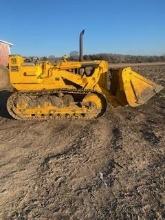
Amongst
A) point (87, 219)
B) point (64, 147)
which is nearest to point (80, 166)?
point (64, 147)

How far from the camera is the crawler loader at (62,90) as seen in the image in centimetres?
1158

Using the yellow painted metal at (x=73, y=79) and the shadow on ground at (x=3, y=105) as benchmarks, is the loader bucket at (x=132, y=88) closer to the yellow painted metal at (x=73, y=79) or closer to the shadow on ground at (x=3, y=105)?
the yellow painted metal at (x=73, y=79)

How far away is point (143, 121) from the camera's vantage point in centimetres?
1131

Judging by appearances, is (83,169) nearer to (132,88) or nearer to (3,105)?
(132,88)

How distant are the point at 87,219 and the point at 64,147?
3455 mm

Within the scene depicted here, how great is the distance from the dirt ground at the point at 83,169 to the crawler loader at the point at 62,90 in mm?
362

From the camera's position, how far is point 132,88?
38.4 feet

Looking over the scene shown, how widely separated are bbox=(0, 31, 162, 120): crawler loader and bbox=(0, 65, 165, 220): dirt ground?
36 centimetres

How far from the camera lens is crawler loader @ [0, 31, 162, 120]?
38.0ft

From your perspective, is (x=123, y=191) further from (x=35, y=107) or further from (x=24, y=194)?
(x=35, y=107)

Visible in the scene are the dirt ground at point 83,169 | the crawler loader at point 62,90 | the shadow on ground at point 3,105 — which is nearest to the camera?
the dirt ground at point 83,169

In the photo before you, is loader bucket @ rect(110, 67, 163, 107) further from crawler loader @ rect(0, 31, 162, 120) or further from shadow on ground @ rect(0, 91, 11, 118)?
shadow on ground @ rect(0, 91, 11, 118)

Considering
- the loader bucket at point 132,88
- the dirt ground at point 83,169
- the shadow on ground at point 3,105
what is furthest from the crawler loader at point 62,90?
the shadow on ground at point 3,105

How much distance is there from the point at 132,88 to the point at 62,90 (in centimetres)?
197
